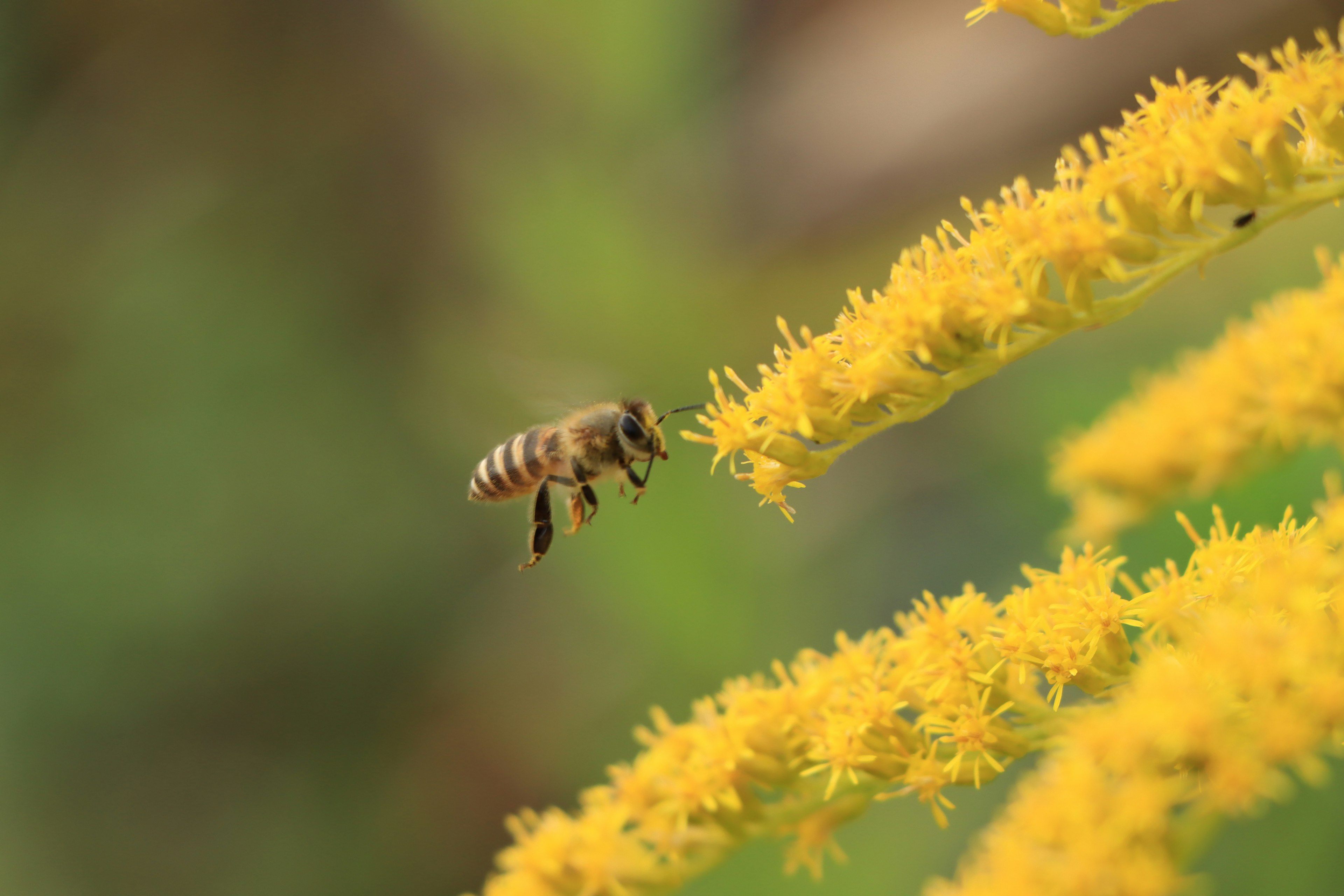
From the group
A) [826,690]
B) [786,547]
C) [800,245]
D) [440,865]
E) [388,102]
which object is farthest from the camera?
[388,102]

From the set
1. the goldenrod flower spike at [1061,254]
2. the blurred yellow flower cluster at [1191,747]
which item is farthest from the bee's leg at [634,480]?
the blurred yellow flower cluster at [1191,747]

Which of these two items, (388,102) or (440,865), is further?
(388,102)

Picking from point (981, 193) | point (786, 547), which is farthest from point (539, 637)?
point (981, 193)

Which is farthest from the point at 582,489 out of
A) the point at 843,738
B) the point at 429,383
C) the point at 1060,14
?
the point at 429,383

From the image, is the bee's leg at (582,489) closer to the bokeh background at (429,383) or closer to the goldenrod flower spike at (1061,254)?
the goldenrod flower spike at (1061,254)

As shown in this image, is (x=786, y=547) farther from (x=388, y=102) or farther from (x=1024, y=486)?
(x=388, y=102)

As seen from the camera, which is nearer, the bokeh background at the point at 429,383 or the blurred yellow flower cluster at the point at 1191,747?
the blurred yellow flower cluster at the point at 1191,747

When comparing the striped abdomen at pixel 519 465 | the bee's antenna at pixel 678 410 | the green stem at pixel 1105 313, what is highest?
the striped abdomen at pixel 519 465

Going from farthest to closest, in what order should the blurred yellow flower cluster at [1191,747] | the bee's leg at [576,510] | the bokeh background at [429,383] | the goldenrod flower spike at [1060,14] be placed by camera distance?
1. the bokeh background at [429,383]
2. the bee's leg at [576,510]
3. the goldenrod flower spike at [1060,14]
4. the blurred yellow flower cluster at [1191,747]
